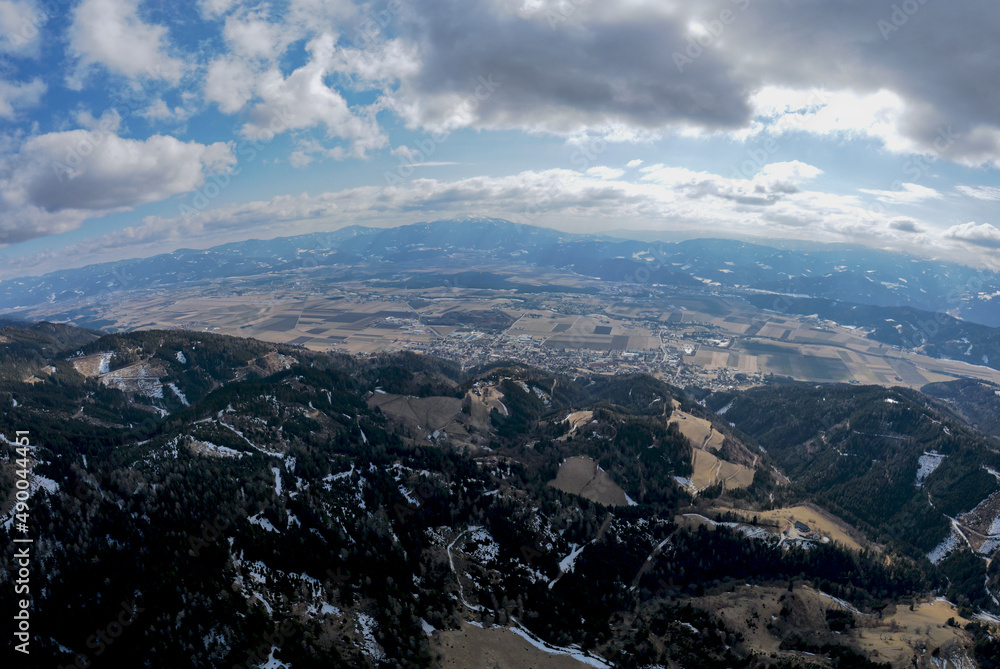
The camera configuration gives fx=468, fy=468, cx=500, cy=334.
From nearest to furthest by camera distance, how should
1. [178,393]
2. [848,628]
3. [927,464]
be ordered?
[848,628] < [927,464] < [178,393]

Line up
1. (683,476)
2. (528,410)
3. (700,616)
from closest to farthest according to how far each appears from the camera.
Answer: (700,616), (683,476), (528,410)

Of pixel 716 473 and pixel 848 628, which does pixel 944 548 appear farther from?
pixel 848 628

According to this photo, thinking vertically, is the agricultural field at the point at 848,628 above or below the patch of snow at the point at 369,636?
below

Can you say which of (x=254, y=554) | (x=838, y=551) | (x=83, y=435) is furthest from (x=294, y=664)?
(x=838, y=551)

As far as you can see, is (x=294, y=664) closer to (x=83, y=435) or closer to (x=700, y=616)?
(x=700, y=616)

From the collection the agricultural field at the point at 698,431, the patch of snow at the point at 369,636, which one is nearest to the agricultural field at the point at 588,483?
the agricultural field at the point at 698,431

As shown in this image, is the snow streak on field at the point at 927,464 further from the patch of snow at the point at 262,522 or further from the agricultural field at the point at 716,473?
the patch of snow at the point at 262,522

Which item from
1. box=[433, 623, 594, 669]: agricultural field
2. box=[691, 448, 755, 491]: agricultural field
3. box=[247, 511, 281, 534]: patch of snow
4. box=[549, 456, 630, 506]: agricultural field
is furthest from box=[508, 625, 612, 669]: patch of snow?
box=[691, 448, 755, 491]: agricultural field

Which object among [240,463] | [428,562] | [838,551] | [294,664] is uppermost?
[240,463]

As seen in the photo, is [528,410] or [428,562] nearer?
[428,562]

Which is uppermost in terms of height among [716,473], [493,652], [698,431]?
[493,652]

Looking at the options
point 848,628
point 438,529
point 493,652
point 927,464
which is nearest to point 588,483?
point 438,529
